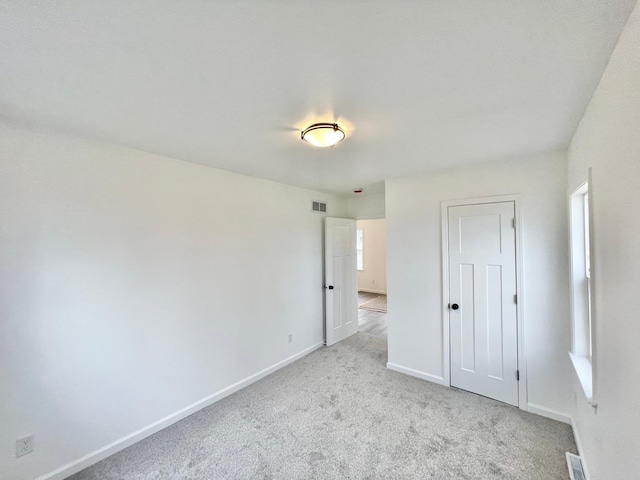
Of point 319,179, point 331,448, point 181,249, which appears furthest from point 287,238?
point 331,448

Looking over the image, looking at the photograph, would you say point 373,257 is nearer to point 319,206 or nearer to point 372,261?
point 372,261

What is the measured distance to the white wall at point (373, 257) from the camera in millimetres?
8234

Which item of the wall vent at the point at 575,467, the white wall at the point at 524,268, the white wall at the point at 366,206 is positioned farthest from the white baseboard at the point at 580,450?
the white wall at the point at 366,206

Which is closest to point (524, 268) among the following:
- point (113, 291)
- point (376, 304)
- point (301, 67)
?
point (301, 67)

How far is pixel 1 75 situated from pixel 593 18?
2.50 m

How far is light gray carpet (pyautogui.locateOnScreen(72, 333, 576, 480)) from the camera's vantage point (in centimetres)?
188

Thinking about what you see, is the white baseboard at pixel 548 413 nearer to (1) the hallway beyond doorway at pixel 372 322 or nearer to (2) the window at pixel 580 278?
(2) the window at pixel 580 278

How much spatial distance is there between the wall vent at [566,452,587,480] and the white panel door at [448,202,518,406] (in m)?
0.68

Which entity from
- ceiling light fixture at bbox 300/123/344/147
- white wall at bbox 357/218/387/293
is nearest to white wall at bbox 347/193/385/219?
A: ceiling light fixture at bbox 300/123/344/147

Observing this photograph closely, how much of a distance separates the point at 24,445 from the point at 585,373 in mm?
3834

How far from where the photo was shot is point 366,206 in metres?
4.55

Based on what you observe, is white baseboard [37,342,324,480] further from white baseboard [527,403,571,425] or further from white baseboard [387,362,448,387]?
white baseboard [527,403,571,425]

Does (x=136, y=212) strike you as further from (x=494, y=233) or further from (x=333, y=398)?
(x=494, y=233)

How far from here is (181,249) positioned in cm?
254
